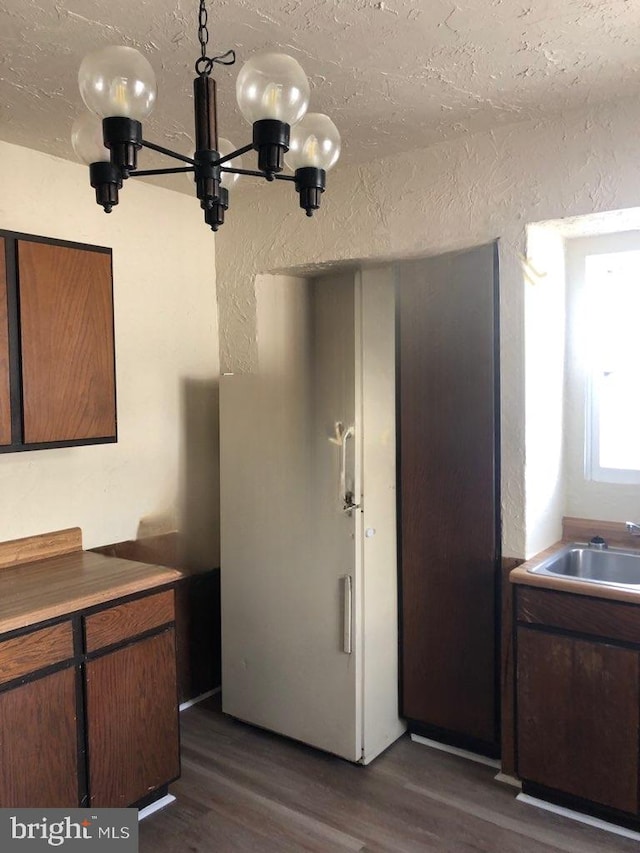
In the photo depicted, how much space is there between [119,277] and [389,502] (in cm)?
146

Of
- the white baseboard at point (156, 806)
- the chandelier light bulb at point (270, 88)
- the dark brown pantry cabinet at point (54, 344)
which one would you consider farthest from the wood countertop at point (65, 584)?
the chandelier light bulb at point (270, 88)

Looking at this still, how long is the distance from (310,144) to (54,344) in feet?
4.23

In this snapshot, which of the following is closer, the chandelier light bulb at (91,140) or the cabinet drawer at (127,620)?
the chandelier light bulb at (91,140)

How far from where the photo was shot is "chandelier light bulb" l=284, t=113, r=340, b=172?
1430mm

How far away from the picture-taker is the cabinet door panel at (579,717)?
2205 mm

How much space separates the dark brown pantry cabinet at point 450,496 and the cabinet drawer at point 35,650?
4.57 ft

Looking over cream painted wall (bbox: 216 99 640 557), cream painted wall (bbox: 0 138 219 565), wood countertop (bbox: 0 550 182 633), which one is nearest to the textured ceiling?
cream painted wall (bbox: 216 99 640 557)

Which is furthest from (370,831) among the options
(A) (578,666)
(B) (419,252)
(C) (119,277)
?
(C) (119,277)

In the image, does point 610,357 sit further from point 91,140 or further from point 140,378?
point 91,140

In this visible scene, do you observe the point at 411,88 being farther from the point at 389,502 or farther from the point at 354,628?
the point at 354,628

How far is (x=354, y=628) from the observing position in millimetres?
2707

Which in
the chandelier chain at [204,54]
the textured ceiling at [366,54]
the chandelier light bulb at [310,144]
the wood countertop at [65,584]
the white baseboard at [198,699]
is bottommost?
the white baseboard at [198,699]

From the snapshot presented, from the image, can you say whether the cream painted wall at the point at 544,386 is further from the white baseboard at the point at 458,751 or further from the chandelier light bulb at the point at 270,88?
the chandelier light bulb at the point at 270,88

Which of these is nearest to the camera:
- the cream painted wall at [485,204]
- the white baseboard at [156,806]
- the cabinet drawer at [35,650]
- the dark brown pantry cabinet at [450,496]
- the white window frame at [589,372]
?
the cabinet drawer at [35,650]
